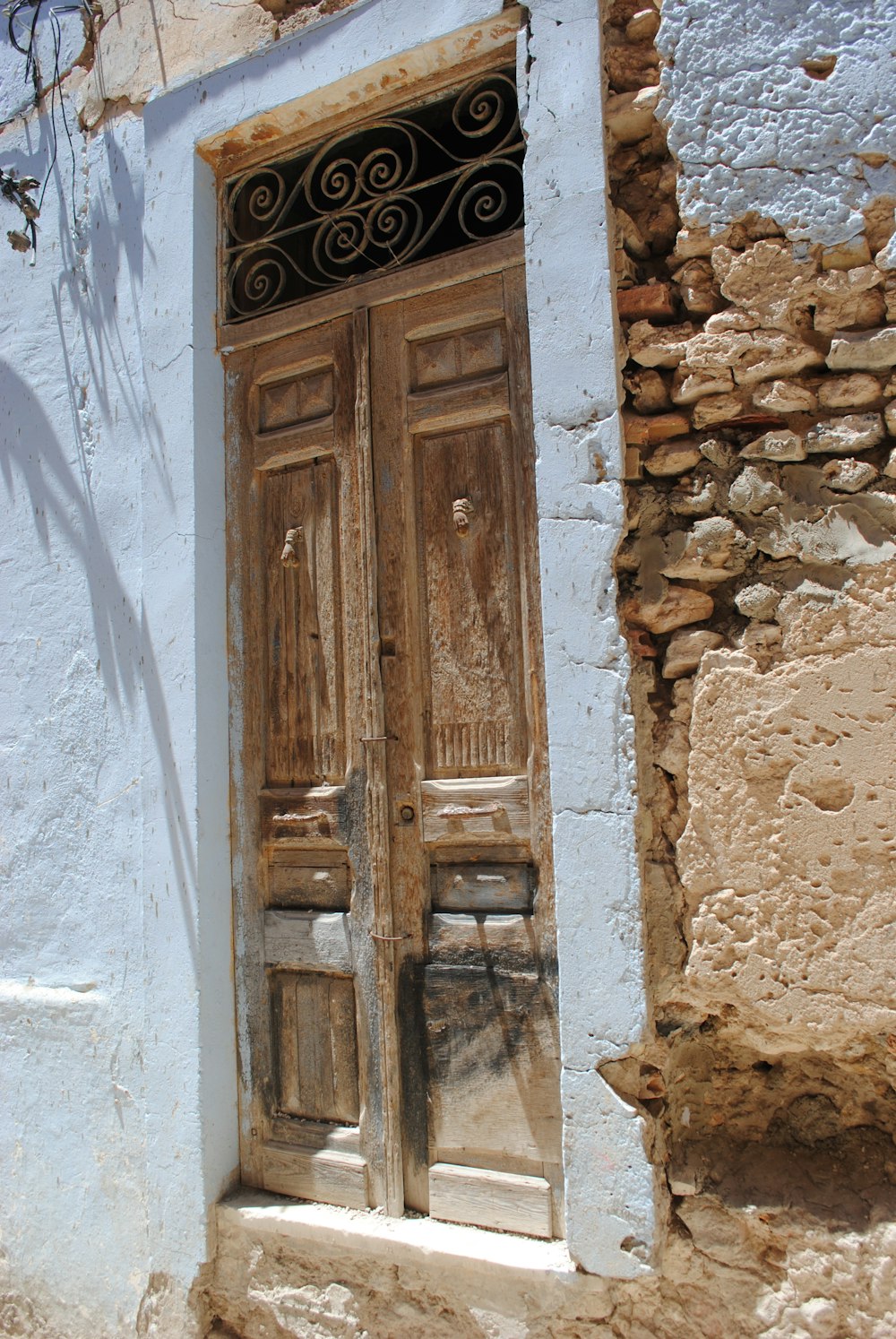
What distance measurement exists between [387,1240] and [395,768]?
123cm

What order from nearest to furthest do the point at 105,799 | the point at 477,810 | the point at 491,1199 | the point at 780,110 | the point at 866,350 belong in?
the point at 866,350 → the point at 780,110 → the point at 491,1199 → the point at 477,810 → the point at 105,799

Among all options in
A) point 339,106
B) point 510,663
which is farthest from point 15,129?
point 510,663

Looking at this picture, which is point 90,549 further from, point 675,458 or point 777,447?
point 777,447

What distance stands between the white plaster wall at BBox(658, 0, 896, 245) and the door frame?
0.23m

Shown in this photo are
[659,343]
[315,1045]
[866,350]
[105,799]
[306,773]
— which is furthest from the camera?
[105,799]

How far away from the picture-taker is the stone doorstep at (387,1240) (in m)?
2.50

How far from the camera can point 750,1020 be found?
2.32m

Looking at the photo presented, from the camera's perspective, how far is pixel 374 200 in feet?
10.3

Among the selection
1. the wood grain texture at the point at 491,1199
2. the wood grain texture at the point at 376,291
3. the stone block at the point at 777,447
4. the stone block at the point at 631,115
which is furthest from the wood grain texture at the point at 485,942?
the stone block at the point at 631,115

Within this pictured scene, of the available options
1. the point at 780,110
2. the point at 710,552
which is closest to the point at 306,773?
the point at 710,552

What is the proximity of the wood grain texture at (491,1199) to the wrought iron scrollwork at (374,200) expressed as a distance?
8.36 ft

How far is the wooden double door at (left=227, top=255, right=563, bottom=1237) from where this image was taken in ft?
9.00

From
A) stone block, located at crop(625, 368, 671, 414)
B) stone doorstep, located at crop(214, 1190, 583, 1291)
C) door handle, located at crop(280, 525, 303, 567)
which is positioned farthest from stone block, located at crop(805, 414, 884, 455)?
stone doorstep, located at crop(214, 1190, 583, 1291)

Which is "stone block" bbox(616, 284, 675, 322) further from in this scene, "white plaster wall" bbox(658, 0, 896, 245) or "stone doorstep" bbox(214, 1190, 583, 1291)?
"stone doorstep" bbox(214, 1190, 583, 1291)
